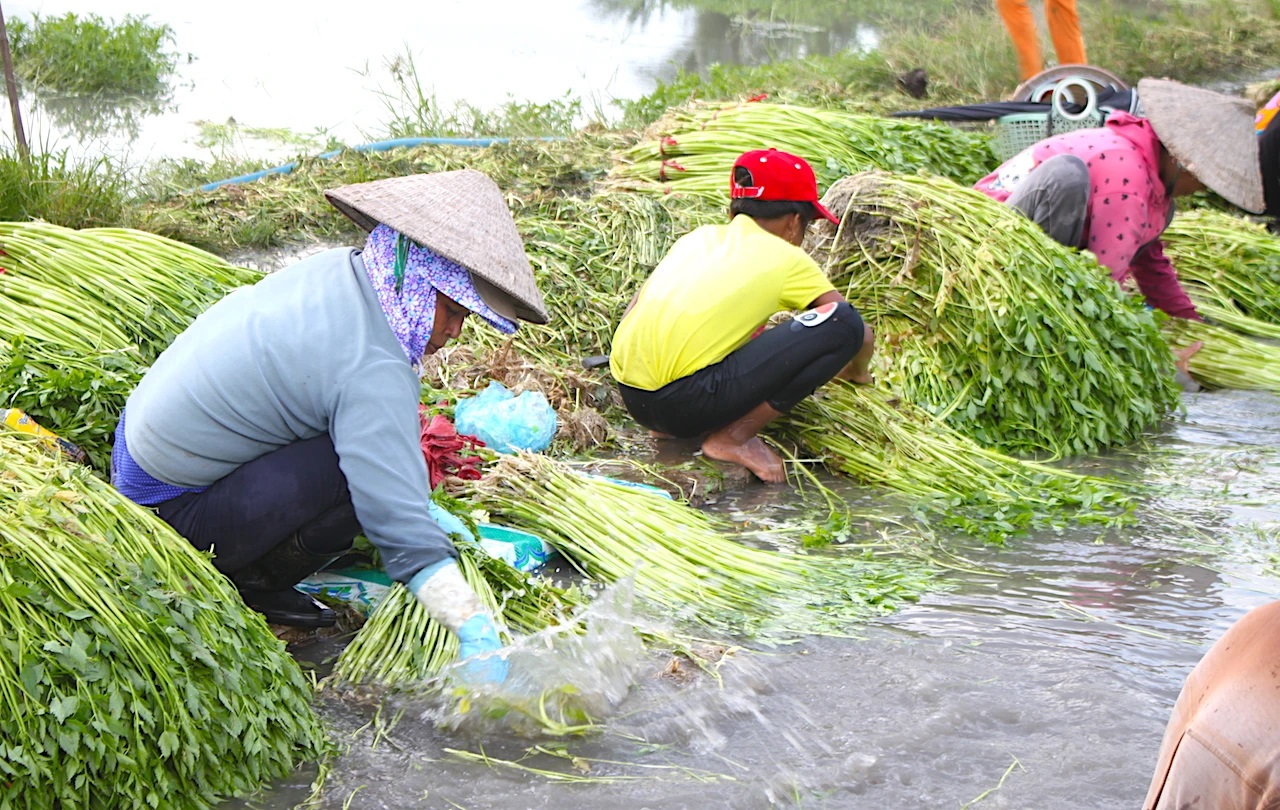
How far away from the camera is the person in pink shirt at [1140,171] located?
5637 millimetres

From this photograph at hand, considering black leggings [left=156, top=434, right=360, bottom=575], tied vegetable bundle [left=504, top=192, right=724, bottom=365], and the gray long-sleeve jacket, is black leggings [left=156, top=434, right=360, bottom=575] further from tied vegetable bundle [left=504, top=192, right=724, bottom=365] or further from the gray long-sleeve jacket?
tied vegetable bundle [left=504, top=192, right=724, bottom=365]

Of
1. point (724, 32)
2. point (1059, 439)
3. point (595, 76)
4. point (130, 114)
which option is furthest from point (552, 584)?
point (724, 32)

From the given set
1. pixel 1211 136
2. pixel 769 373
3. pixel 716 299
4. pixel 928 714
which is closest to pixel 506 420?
pixel 716 299

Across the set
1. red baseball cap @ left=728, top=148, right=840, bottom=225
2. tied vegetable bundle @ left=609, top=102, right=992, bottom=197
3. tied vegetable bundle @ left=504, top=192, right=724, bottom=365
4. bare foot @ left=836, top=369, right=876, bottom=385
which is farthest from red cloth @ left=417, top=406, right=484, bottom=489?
tied vegetable bundle @ left=609, top=102, right=992, bottom=197

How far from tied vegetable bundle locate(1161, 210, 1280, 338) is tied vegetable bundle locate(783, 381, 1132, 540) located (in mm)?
2463

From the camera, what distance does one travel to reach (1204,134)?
570cm

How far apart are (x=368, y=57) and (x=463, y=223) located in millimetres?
9667

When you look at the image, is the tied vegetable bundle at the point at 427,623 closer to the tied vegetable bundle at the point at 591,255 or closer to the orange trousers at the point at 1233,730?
the tied vegetable bundle at the point at 591,255

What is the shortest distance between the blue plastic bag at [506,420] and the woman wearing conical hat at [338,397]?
127cm

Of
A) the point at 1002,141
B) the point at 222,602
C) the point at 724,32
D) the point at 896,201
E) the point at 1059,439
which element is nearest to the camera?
the point at 222,602

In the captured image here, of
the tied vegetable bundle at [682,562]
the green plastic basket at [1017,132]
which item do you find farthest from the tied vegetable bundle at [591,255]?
the green plastic basket at [1017,132]

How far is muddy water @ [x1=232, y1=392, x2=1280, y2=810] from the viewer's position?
310cm

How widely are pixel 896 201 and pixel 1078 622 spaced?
2.42 m

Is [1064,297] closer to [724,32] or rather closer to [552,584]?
[552,584]
